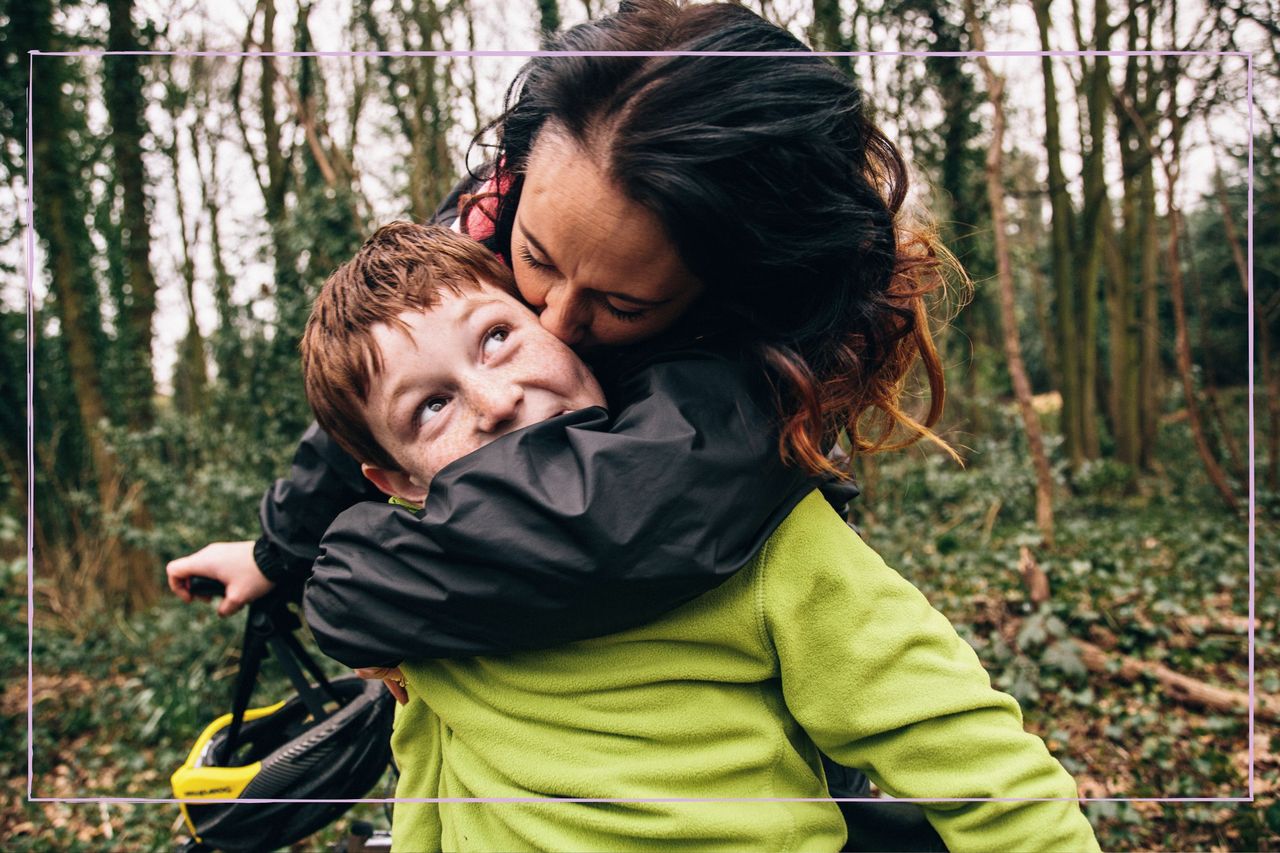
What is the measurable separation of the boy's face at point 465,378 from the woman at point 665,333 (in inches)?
2.4

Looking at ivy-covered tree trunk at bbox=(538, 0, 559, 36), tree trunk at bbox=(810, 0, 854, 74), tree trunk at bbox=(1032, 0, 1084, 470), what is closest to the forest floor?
tree trunk at bbox=(810, 0, 854, 74)

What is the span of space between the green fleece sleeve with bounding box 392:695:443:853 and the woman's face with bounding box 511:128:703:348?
68 cm

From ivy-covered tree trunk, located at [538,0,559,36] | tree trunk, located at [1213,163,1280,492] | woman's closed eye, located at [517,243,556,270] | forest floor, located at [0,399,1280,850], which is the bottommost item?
forest floor, located at [0,399,1280,850]

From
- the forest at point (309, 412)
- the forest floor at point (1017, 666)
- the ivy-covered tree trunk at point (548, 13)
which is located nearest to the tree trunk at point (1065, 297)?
the forest at point (309, 412)

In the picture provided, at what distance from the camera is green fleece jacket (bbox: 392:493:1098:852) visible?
1.08 m

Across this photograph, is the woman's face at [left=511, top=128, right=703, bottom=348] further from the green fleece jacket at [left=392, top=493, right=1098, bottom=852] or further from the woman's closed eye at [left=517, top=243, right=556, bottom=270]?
the green fleece jacket at [left=392, top=493, right=1098, bottom=852]

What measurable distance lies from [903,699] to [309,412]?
4.90 meters

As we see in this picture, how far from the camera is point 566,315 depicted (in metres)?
1.19

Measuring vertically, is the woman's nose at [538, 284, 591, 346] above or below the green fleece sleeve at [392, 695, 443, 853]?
above

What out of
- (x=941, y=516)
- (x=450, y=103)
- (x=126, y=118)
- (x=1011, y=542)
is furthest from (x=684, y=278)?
(x=450, y=103)

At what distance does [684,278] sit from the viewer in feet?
3.67

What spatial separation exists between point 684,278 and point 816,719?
610 millimetres

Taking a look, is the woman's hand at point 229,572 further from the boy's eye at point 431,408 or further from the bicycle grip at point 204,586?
the boy's eye at point 431,408

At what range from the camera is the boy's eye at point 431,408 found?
1.22m
